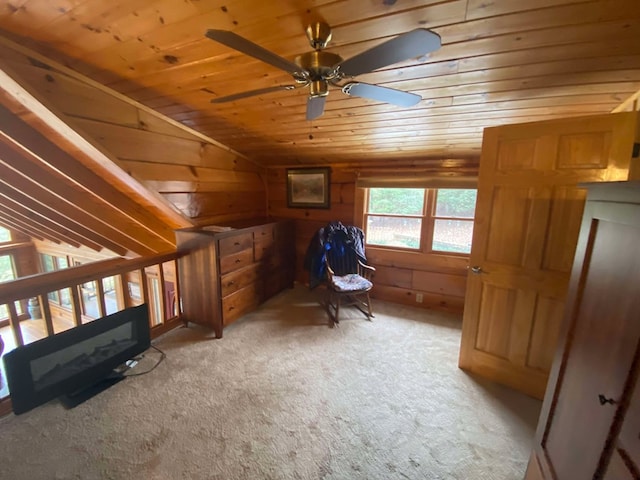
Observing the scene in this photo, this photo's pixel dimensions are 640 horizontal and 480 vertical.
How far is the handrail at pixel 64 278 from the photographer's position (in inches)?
68.7

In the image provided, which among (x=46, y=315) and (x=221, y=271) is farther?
(x=221, y=271)

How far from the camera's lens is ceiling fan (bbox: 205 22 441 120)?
0.92 m

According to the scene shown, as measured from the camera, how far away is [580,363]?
40.4 inches

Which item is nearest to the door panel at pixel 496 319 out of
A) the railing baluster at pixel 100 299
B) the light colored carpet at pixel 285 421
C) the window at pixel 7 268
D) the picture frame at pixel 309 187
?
the light colored carpet at pixel 285 421

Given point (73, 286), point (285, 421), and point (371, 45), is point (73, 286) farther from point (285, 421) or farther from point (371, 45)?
point (371, 45)

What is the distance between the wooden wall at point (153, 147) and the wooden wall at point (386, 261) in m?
0.53

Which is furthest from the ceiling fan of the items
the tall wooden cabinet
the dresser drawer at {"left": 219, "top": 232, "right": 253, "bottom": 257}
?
the dresser drawer at {"left": 219, "top": 232, "right": 253, "bottom": 257}

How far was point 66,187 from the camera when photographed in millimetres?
2451

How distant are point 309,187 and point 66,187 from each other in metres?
2.52

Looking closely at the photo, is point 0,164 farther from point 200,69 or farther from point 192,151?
point 200,69

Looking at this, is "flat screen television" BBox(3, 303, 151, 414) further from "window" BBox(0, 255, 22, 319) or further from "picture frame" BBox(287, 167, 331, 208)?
"window" BBox(0, 255, 22, 319)

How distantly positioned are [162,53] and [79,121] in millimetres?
772

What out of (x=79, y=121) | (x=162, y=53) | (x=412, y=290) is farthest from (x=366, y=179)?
(x=79, y=121)

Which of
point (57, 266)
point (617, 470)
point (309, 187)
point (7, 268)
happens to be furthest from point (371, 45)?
point (7, 268)
